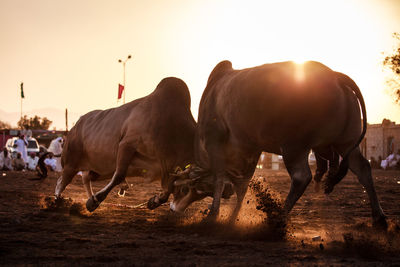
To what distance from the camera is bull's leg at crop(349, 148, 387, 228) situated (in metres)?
5.72

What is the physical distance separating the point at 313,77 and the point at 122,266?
9.24 ft

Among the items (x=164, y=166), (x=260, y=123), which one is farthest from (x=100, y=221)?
(x=260, y=123)

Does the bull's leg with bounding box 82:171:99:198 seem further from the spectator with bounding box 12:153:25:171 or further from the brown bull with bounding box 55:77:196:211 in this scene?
the spectator with bounding box 12:153:25:171

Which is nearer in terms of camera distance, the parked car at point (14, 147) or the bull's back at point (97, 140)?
the bull's back at point (97, 140)

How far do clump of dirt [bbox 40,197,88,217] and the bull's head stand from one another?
4.79 feet

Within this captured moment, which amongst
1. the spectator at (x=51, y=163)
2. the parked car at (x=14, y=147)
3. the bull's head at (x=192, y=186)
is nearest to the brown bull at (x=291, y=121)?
the bull's head at (x=192, y=186)

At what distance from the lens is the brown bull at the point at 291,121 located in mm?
5371

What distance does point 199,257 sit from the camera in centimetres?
433

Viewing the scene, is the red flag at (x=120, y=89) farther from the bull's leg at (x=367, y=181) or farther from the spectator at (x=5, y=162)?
the bull's leg at (x=367, y=181)

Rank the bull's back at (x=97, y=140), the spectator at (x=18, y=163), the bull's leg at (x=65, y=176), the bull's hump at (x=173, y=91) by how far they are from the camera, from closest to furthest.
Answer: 1. the bull's hump at (x=173, y=91)
2. the bull's back at (x=97, y=140)
3. the bull's leg at (x=65, y=176)
4. the spectator at (x=18, y=163)

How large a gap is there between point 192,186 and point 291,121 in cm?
201

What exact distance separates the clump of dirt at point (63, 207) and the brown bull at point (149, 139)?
0.43 m

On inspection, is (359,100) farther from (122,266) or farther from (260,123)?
(122,266)

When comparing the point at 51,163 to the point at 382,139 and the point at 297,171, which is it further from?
the point at 382,139
